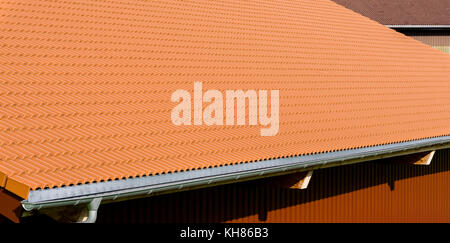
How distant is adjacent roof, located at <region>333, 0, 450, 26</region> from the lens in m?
22.4

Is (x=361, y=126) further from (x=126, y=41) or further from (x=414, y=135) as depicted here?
(x=126, y=41)

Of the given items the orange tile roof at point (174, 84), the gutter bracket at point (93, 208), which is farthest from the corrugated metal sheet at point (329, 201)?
the gutter bracket at point (93, 208)

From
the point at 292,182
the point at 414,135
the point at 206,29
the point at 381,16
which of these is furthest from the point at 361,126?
the point at 381,16

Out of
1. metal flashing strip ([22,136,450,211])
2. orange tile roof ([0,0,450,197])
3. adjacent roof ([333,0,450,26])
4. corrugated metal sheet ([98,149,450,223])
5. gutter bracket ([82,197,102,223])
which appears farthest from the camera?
adjacent roof ([333,0,450,26])

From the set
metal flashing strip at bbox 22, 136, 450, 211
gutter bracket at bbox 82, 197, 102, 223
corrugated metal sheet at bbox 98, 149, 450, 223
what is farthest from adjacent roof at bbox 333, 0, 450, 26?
gutter bracket at bbox 82, 197, 102, 223

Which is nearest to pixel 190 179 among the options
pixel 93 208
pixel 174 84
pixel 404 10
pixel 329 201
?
pixel 93 208

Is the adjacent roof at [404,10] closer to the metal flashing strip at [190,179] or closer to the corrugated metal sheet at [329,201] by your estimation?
the corrugated metal sheet at [329,201]

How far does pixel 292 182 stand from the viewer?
6.25 metres

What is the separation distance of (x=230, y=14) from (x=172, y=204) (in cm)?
477

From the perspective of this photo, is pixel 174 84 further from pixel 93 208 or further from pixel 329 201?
pixel 329 201

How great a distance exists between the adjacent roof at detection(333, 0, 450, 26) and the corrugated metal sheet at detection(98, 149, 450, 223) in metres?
14.2

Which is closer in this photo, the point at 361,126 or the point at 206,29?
the point at 361,126

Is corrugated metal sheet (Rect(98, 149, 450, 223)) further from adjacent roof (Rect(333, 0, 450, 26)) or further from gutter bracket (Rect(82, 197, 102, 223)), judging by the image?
adjacent roof (Rect(333, 0, 450, 26))

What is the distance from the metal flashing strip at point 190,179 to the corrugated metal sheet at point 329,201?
0.78 meters
